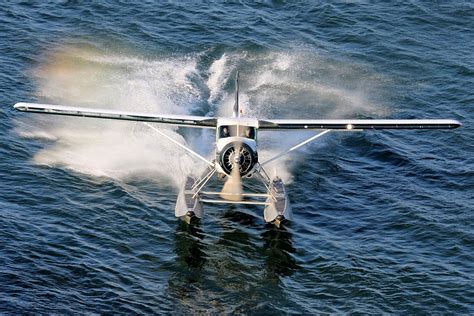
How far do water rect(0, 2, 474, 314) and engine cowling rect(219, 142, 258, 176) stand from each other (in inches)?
110

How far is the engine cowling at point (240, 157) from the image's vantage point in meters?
33.2

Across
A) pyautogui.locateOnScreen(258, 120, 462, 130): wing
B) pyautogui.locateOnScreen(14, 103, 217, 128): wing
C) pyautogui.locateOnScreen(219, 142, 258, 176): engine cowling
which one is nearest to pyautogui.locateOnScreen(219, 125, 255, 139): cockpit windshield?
pyautogui.locateOnScreen(219, 142, 258, 176): engine cowling

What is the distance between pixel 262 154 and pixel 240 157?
332 inches

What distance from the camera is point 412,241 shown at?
34.9m

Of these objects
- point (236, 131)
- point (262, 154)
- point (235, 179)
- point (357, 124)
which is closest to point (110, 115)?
point (236, 131)

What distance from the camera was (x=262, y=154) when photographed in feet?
136

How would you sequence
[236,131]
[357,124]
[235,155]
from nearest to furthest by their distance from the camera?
[235,155] → [236,131] → [357,124]

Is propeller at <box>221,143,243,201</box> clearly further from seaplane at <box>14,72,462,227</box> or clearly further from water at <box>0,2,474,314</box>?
water at <box>0,2,474,314</box>

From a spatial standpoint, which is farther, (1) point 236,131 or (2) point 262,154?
(2) point 262,154

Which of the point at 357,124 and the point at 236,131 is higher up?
the point at 357,124

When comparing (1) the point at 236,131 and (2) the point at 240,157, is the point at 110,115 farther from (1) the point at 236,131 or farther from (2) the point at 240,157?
(2) the point at 240,157

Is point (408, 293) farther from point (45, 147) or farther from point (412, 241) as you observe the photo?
point (45, 147)

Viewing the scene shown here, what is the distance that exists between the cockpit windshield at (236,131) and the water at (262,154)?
3632 millimetres

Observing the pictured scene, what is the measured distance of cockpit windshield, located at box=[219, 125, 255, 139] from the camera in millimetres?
33812
